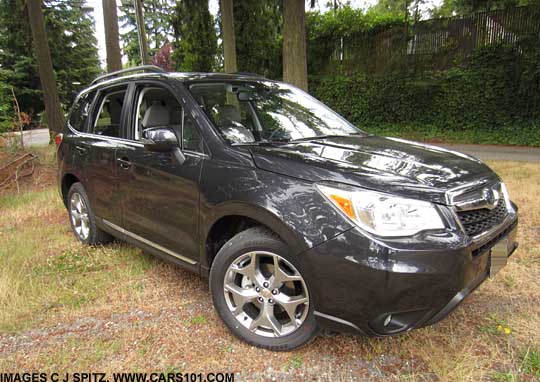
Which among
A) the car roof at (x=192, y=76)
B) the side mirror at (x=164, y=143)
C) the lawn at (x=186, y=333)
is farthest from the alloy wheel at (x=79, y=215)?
the side mirror at (x=164, y=143)

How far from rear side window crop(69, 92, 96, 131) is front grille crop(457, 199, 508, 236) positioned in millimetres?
3651

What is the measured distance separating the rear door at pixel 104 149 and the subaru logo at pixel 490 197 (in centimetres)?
279

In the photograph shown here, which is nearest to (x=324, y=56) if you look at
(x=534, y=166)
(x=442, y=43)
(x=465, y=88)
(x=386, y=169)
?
(x=442, y=43)

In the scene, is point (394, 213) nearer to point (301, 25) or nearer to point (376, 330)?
point (376, 330)

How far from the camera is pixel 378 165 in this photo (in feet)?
7.66

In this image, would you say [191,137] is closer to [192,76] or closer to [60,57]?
[192,76]

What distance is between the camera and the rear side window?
163 inches

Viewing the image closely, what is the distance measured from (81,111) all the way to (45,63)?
8.29m

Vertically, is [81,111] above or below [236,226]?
above

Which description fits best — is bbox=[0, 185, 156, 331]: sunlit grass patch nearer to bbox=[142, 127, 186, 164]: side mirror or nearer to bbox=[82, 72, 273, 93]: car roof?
bbox=[142, 127, 186, 164]: side mirror

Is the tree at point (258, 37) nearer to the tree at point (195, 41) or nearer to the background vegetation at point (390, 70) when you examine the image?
the background vegetation at point (390, 70)

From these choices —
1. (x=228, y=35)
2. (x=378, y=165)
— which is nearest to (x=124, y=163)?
(x=378, y=165)

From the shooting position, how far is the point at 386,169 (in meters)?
2.27

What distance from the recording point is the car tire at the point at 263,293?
2.27m
